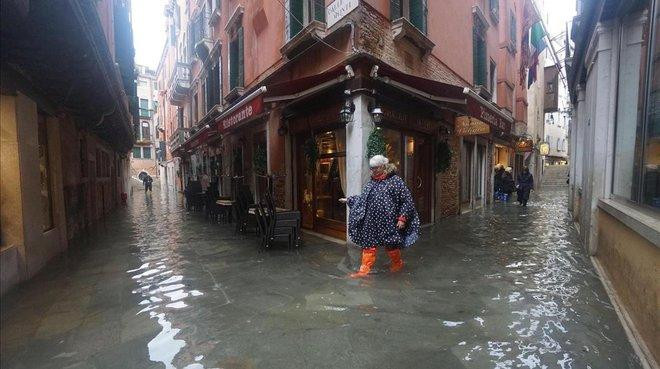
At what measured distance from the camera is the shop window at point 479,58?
11.3 meters

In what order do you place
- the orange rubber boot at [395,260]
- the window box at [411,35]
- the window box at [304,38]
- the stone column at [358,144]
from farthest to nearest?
the window box at [411,35], the window box at [304,38], the stone column at [358,144], the orange rubber boot at [395,260]

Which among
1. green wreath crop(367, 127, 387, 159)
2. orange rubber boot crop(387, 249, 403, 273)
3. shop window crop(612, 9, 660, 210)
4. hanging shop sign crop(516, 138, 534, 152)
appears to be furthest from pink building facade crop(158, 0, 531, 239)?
hanging shop sign crop(516, 138, 534, 152)

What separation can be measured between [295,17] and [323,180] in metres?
3.86

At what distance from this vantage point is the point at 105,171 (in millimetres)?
14289

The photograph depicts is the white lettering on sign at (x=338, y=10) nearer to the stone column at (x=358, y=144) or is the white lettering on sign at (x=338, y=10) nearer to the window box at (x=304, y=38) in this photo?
the window box at (x=304, y=38)

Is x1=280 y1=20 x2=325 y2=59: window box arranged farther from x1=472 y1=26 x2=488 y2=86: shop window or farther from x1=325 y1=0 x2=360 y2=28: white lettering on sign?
x1=472 y1=26 x2=488 y2=86: shop window

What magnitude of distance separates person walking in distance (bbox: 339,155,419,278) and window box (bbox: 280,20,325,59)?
12.1ft

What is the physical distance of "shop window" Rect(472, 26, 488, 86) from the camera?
1126cm

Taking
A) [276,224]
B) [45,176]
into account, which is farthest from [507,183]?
[45,176]

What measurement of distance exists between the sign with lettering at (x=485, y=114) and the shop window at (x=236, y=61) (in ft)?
25.4

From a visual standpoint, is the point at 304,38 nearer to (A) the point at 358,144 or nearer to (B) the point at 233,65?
(A) the point at 358,144

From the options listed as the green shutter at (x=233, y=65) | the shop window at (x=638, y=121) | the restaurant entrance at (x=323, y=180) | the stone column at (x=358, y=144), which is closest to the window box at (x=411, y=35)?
the stone column at (x=358, y=144)

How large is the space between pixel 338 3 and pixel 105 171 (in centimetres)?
1281

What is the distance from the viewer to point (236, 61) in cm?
1212
